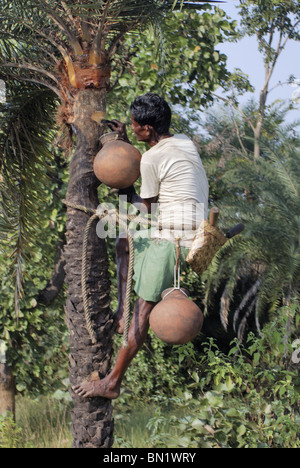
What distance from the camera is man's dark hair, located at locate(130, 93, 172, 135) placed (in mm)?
3953

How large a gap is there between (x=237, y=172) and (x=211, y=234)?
539 cm

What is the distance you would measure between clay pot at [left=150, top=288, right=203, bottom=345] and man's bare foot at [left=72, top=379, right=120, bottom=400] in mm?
792

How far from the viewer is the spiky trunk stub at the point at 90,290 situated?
4.32 meters

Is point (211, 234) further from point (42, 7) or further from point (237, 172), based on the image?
point (237, 172)

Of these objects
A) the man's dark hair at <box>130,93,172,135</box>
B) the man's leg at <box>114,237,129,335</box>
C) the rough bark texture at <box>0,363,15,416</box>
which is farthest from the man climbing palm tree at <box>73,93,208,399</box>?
the rough bark texture at <box>0,363,15,416</box>

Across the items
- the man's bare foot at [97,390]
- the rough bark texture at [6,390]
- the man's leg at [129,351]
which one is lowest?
the rough bark texture at [6,390]

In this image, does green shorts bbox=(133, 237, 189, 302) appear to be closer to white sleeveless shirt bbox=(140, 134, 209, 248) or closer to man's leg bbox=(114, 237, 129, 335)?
white sleeveless shirt bbox=(140, 134, 209, 248)

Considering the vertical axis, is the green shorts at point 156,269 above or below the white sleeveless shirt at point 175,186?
below

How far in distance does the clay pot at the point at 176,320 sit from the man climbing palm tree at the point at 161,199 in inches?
13.4

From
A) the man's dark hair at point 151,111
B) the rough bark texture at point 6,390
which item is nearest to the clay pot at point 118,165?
the man's dark hair at point 151,111

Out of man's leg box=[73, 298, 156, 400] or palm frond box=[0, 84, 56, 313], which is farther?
palm frond box=[0, 84, 56, 313]

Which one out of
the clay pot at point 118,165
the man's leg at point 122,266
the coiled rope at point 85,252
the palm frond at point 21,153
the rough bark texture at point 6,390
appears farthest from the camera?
the rough bark texture at point 6,390

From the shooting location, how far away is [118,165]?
3.85 meters

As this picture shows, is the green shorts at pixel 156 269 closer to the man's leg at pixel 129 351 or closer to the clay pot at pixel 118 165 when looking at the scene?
the man's leg at pixel 129 351
